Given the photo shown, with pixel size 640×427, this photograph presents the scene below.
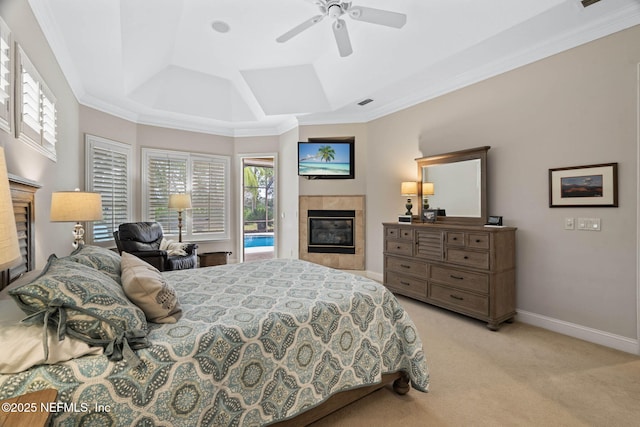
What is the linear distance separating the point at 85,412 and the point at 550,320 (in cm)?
382

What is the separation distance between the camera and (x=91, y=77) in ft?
12.2

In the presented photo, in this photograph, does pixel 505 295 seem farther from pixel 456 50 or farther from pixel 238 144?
pixel 238 144

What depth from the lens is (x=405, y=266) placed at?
3.98 meters

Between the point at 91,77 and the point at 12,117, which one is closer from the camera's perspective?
the point at 12,117

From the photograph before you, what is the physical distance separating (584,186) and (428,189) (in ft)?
5.47

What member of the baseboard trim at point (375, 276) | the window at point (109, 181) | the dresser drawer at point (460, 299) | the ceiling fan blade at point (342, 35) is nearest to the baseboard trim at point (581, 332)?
the dresser drawer at point (460, 299)

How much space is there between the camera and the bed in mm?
1114

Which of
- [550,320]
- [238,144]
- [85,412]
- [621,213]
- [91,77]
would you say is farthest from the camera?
[238,144]

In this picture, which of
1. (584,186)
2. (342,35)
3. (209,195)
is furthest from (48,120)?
(584,186)

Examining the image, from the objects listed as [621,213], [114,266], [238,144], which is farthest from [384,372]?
[238,144]

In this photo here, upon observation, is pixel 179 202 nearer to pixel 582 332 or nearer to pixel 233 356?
pixel 233 356

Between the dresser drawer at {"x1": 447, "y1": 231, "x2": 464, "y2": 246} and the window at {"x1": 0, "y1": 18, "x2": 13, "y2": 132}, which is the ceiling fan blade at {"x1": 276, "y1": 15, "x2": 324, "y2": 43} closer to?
the window at {"x1": 0, "y1": 18, "x2": 13, "y2": 132}

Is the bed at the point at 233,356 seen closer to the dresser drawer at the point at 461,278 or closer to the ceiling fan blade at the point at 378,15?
the dresser drawer at the point at 461,278

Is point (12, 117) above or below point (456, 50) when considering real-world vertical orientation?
below
